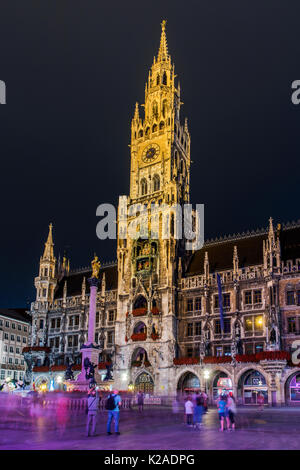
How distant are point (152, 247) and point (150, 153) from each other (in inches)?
690

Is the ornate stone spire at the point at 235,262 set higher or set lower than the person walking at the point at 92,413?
higher

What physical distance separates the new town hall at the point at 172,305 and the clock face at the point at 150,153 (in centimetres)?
18

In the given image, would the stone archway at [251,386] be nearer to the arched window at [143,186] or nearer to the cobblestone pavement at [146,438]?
the cobblestone pavement at [146,438]

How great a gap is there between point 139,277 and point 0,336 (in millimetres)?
45428

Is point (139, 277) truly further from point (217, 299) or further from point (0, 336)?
point (0, 336)

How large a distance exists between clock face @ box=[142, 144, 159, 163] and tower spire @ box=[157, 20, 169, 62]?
→ 1864 cm

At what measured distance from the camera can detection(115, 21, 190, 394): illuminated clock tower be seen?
59.7 m

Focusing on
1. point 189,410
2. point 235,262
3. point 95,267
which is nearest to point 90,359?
point 95,267

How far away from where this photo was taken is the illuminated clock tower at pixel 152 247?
59688mm

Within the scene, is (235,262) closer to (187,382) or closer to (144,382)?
(187,382)

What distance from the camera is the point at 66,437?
687 inches

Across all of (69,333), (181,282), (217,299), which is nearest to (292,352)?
(217,299)

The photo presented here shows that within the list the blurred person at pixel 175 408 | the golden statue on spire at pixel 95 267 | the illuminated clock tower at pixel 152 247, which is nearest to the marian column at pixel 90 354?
the golden statue on spire at pixel 95 267

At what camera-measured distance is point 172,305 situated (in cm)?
6038
